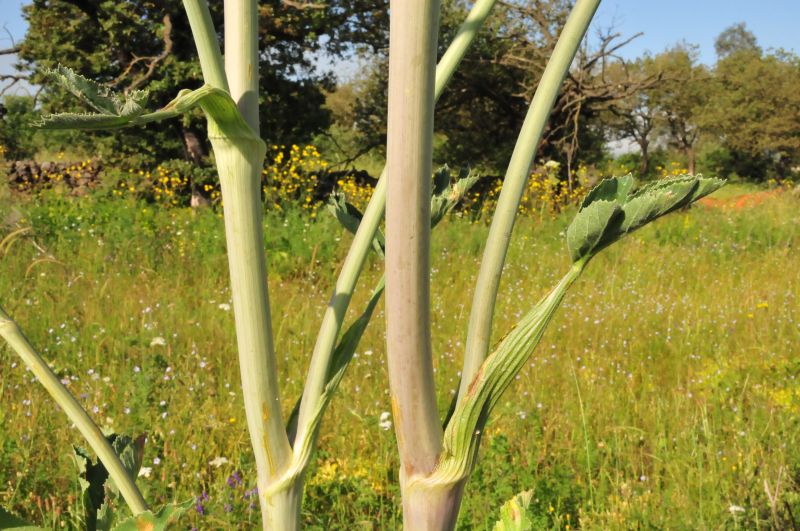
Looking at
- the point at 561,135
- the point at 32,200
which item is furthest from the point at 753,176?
the point at 32,200

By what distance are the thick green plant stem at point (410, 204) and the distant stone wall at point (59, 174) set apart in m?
9.35

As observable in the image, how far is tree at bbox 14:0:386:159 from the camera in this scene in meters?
8.55

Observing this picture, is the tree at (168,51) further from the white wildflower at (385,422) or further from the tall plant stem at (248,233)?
the tall plant stem at (248,233)

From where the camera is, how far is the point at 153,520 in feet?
1.55

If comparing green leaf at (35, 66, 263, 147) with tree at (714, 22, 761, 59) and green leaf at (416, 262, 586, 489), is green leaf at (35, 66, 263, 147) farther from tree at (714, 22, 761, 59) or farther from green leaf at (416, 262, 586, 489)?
tree at (714, 22, 761, 59)

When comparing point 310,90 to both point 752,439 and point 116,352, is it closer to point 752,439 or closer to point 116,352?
point 116,352

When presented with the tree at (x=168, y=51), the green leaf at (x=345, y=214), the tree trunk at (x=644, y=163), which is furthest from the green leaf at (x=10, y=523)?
the tree trunk at (x=644, y=163)

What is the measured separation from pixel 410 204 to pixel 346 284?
0.15 m

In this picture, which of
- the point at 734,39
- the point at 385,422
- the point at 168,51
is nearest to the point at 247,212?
the point at 385,422

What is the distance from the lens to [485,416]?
0.49 meters

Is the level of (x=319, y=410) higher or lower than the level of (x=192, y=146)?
lower

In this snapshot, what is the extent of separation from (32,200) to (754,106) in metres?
23.9

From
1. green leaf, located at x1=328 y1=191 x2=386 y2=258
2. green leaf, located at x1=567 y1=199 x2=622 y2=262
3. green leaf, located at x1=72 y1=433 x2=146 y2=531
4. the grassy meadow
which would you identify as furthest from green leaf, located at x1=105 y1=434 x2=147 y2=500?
the grassy meadow

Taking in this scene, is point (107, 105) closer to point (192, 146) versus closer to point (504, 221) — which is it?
point (504, 221)
